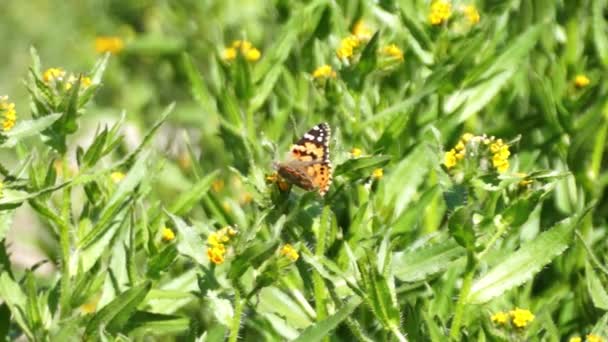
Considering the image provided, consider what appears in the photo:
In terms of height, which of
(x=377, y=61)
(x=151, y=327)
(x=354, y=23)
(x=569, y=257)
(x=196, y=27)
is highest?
(x=196, y=27)

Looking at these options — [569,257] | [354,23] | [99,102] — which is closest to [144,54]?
[99,102]

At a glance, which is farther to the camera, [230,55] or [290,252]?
[230,55]

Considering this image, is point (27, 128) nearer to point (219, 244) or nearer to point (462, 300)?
point (219, 244)

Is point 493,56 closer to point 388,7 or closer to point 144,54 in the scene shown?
point 388,7

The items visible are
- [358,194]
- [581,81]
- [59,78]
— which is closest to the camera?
[59,78]

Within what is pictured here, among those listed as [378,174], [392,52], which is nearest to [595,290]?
[378,174]

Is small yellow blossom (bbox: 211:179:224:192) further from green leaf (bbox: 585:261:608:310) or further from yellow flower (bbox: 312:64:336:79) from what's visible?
green leaf (bbox: 585:261:608:310)

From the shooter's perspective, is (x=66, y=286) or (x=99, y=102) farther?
(x=99, y=102)
